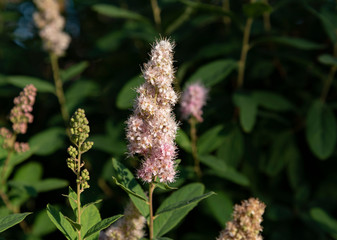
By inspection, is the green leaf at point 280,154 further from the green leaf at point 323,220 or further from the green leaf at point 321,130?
the green leaf at point 323,220

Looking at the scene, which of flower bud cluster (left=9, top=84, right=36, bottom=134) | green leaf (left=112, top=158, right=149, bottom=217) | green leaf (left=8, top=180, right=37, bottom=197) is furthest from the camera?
green leaf (left=8, top=180, right=37, bottom=197)

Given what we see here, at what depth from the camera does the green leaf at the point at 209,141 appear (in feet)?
8.63

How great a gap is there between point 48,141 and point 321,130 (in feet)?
6.54

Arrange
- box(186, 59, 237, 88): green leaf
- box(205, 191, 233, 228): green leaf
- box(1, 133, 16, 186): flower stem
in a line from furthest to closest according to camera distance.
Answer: box(186, 59, 237, 88): green leaf → box(205, 191, 233, 228): green leaf → box(1, 133, 16, 186): flower stem

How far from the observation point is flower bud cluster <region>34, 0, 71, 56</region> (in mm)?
3217

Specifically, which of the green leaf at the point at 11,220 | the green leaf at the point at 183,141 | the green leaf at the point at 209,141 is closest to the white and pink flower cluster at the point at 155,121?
the green leaf at the point at 11,220

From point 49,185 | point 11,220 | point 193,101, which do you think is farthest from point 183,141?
point 11,220

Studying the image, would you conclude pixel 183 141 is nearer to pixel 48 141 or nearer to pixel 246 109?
pixel 246 109

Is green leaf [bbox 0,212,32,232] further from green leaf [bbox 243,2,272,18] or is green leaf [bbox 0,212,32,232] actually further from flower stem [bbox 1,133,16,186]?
green leaf [bbox 243,2,272,18]

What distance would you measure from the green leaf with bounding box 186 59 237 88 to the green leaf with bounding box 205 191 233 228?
30.3 inches

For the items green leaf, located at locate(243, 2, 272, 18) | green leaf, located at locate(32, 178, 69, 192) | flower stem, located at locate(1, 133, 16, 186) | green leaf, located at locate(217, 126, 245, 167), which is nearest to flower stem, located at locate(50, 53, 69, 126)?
green leaf, located at locate(32, 178, 69, 192)

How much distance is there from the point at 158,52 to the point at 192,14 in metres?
2.42

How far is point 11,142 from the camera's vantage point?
6.38 feet

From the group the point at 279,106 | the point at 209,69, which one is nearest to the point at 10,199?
the point at 209,69
